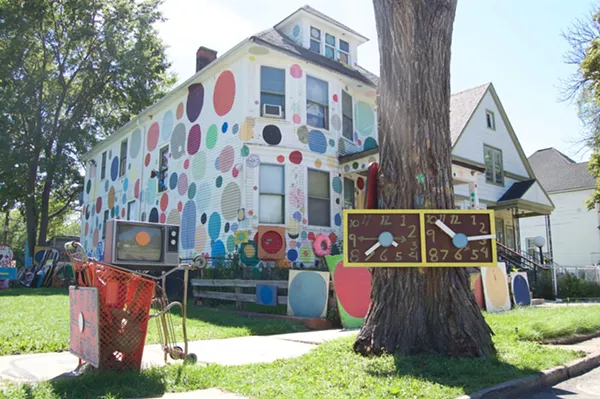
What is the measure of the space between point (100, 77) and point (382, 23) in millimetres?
27346

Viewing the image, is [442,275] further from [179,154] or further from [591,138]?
[591,138]

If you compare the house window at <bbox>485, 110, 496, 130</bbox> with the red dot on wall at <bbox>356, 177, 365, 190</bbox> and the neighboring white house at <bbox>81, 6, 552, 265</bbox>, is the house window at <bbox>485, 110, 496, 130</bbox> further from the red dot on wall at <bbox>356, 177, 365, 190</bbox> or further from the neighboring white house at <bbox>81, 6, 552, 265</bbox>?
the red dot on wall at <bbox>356, 177, 365, 190</bbox>

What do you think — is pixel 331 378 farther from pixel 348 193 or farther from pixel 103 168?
pixel 103 168

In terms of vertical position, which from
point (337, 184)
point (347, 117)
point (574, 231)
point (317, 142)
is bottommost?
point (574, 231)

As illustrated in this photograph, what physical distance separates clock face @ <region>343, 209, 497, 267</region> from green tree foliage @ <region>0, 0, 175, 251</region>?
26570 millimetres

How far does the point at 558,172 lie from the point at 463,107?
16815 millimetres

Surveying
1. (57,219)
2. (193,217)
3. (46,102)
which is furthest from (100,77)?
(57,219)

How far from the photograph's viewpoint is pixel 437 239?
577 centimetres

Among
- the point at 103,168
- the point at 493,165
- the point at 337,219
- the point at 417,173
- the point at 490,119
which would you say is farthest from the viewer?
the point at 103,168

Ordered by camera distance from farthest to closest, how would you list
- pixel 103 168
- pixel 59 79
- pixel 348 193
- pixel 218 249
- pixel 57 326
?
pixel 59 79, pixel 103 168, pixel 348 193, pixel 218 249, pixel 57 326

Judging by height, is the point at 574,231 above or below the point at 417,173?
above

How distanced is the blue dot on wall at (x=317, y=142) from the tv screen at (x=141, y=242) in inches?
227

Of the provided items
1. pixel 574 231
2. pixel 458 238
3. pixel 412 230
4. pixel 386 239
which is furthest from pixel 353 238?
pixel 574 231

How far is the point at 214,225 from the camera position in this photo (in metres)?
15.0
